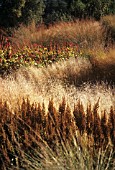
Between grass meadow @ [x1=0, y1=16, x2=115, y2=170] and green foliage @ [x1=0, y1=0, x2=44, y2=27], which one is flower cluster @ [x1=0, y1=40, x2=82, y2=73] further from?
green foliage @ [x1=0, y1=0, x2=44, y2=27]

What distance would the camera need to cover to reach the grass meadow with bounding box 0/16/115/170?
3963mm

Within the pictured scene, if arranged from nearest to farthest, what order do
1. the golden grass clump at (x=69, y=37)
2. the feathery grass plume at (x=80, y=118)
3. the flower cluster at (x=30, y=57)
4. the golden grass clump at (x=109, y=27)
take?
the feathery grass plume at (x=80, y=118) < the flower cluster at (x=30, y=57) < the golden grass clump at (x=69, y=37) < the golden grass clump at (x=109, y=27)

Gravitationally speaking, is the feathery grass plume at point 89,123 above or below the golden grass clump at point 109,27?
above

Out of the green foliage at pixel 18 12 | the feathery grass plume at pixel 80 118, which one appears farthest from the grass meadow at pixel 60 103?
the green foliage at pixel 18 12

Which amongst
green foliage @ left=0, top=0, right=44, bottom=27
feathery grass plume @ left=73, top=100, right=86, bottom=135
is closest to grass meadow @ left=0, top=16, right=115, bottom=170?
feathery grass plume @ left=73, top=100, right=86, bottom=135

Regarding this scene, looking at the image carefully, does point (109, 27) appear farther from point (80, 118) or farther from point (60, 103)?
point (80, 118)

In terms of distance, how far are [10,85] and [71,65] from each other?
2.49m

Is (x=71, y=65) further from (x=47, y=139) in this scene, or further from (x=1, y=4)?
(x=1, y=4)

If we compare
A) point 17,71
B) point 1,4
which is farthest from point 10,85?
point 1,4

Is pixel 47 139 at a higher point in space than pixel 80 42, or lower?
higher

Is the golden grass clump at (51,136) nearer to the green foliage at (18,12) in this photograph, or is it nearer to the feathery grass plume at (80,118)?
the feathery grass plume at (80,118)

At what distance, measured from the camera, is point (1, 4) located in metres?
21.5

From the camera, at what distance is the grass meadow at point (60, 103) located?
396 centimetres

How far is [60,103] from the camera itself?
199 inches
